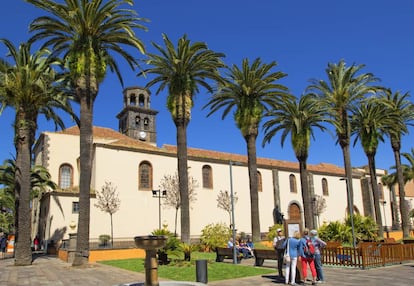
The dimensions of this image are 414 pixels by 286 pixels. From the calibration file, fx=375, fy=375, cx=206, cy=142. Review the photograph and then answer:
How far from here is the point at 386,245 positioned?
16109 millimetres

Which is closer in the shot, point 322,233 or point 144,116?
point 322,233

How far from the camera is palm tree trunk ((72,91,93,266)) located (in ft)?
57.4

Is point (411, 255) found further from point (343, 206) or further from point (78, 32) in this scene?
point (343, 206)

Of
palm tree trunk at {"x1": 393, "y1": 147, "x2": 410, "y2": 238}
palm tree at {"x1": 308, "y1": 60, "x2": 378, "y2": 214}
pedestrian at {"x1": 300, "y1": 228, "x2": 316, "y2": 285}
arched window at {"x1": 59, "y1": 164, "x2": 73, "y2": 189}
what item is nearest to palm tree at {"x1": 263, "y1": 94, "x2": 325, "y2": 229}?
palm tree at {"x1": 308, "y1": 60, "x2": 378, "y2": 214}

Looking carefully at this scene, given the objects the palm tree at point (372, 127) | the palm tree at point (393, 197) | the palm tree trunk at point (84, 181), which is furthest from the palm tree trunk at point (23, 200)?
the palm tree at point (393, 197)

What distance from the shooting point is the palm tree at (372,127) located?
97.6 feet

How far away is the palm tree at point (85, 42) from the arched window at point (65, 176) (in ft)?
59.1

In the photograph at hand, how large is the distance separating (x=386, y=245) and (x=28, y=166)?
18.2 m

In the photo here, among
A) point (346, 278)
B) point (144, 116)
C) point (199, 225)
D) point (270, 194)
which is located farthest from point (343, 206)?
point (346, 278)

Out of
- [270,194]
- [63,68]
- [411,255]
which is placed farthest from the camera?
[270,194]

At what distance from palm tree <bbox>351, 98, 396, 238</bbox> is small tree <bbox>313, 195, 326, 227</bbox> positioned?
530 inches

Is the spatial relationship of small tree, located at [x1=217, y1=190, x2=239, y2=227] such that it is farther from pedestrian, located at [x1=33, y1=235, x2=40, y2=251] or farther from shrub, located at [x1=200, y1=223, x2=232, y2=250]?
pedestrian, located at [x1=33, y1=235, x2=40, y2=251]

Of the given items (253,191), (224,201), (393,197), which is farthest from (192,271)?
(393,197)

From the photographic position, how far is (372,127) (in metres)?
30.1
